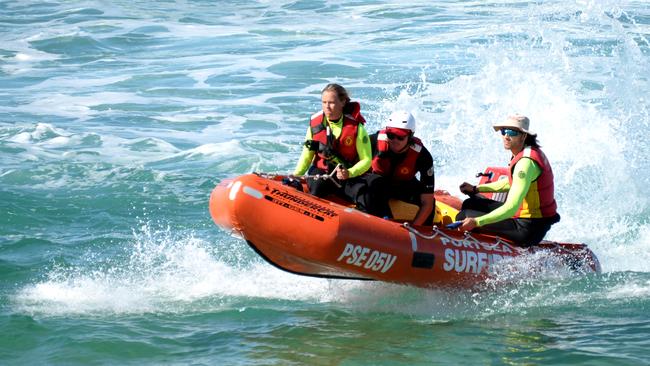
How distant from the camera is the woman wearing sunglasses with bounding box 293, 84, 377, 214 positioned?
723cm

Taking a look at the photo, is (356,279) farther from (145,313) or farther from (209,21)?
(209,21)

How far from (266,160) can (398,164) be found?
5756mm

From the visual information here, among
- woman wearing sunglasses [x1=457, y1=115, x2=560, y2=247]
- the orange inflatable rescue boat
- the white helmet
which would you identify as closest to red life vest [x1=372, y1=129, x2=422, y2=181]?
the white helmet

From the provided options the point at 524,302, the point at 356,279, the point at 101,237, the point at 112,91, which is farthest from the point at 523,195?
the point at 112,91

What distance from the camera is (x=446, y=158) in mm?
12547

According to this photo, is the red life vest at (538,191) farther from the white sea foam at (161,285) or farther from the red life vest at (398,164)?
the white sea foam at (161,285)

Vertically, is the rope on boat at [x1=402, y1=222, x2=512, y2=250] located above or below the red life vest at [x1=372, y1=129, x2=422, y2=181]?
below

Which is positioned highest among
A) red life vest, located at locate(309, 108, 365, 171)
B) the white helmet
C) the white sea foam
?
the white helmet

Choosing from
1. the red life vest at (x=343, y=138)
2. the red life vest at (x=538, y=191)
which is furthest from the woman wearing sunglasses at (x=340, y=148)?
the red life vest at (x=538, y=191)

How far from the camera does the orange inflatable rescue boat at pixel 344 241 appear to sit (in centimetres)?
675

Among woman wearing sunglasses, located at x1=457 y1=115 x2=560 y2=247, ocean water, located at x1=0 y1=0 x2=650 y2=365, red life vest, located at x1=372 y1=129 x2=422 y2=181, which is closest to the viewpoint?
ocean water, located at x1=0 y1=0 x2=650 y2=365

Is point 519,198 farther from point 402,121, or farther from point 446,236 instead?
point 402,121

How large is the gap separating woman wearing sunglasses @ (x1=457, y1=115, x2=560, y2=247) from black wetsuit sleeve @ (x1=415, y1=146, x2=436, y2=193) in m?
0.40

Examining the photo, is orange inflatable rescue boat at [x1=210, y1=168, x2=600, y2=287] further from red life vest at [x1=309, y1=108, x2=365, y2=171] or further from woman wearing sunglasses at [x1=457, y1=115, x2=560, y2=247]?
red life vest at [x1=309, y1=108, x2=365, y2=171]
